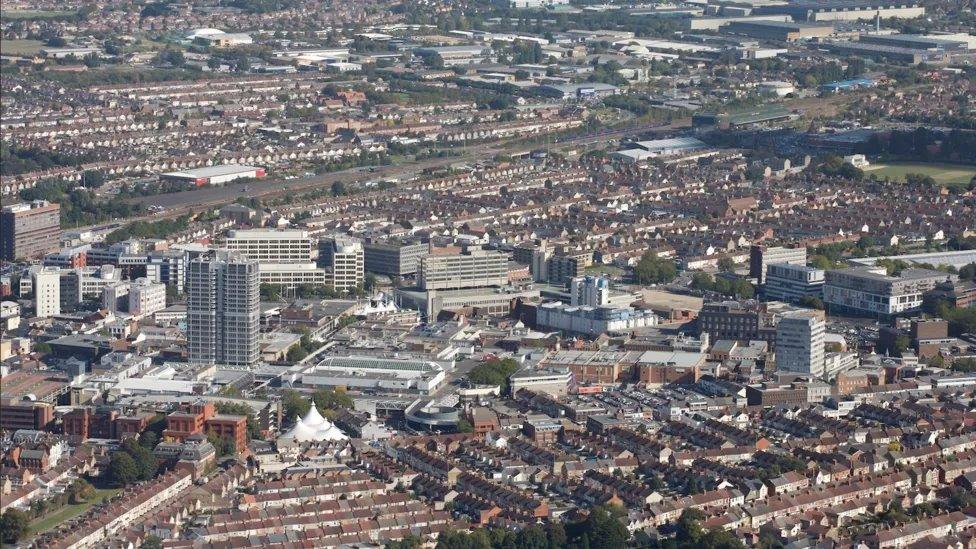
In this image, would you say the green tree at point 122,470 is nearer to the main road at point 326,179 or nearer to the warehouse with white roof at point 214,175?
the main road at point 326,179

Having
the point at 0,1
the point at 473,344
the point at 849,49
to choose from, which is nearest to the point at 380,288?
the point at 473,344

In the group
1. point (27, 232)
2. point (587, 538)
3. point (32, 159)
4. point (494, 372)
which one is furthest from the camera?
point (32, 159)

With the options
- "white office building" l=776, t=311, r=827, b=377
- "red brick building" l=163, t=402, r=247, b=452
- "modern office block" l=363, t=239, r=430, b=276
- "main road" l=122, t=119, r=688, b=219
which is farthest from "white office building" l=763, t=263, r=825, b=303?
"main road" l=122, t=119, r=688, b=219

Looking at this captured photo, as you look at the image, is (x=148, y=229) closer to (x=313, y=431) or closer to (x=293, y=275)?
(x=293, y=275)

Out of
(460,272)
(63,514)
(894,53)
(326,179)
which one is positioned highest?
(894,53)

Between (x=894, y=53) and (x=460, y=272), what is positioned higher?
(x=894, y=53)

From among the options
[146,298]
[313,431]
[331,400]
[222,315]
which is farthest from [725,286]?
[313,431]

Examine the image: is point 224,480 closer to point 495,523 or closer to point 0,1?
point 495,523
